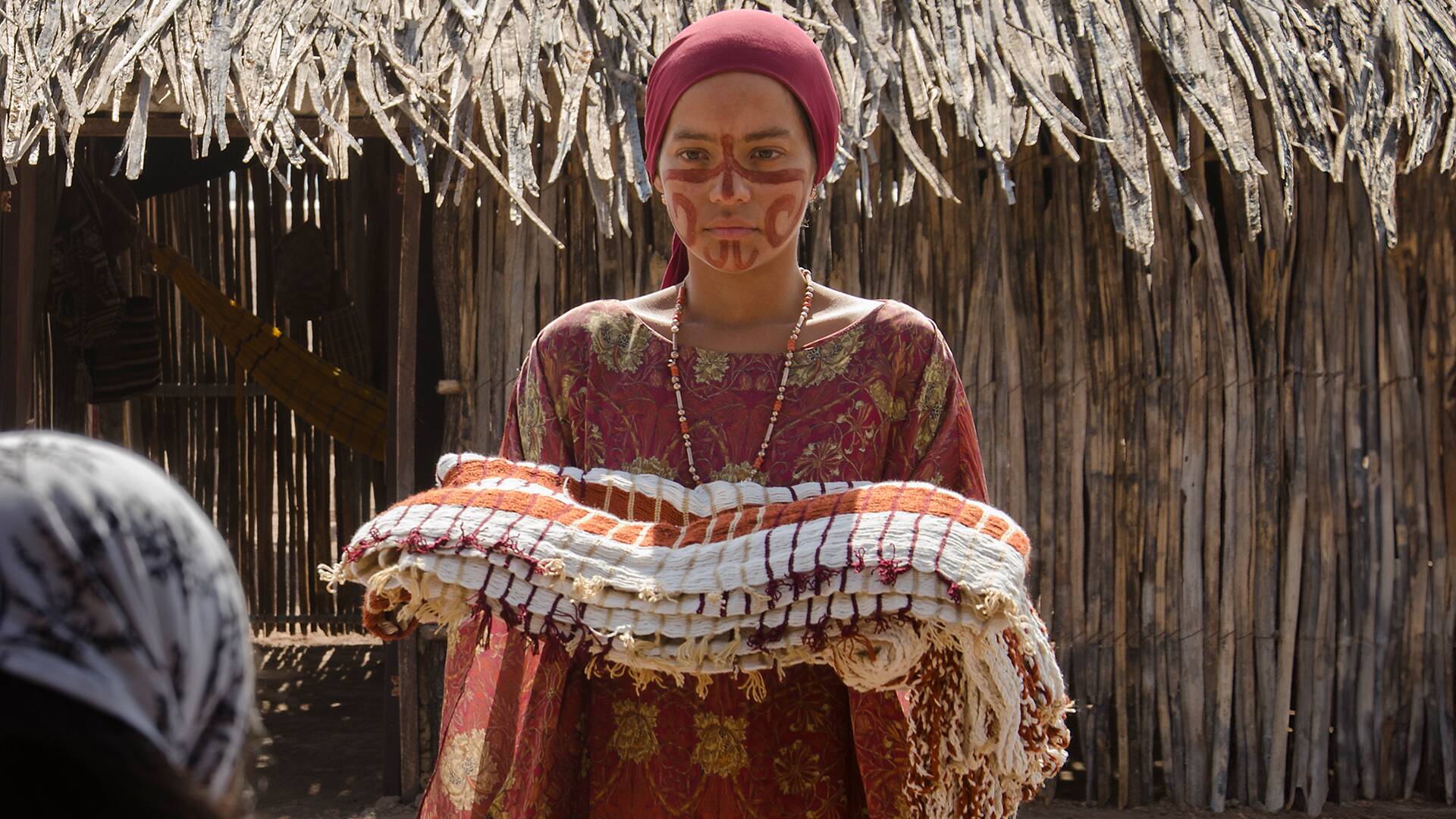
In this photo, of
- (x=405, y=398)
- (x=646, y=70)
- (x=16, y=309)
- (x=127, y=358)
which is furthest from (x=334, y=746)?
(x=646, y=70)

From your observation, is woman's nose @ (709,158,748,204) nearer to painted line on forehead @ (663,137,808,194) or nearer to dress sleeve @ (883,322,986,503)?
painted line on forehead @ (663,137,808,194)

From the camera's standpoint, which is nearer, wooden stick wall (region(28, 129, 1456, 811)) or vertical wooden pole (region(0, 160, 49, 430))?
wooden stick wall (region(28, 129, 1456, 811))

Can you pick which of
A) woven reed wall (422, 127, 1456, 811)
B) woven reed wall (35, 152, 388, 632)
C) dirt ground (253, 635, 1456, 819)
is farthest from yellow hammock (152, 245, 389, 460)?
woven reed wall (422, 127, 1456, 811)

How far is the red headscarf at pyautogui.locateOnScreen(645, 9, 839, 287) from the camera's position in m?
1.82

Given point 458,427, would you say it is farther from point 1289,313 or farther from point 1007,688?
point 1007,688

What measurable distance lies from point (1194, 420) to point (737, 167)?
323 centimetres

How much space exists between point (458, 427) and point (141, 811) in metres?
3.97

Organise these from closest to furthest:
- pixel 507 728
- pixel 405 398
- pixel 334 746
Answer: pixel 507 728
pixel 405 398
pixel 334 746

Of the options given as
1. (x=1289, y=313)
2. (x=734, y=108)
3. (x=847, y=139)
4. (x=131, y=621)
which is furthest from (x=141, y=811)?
(x=1289, y=313)

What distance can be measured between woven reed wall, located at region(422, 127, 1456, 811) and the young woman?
2.65 meters

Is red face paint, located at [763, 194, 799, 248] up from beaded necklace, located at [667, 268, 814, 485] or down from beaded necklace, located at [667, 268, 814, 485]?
up

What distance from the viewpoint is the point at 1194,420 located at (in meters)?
4.69

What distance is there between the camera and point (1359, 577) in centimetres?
476

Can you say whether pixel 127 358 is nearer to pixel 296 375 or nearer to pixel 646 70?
pixel 296 375
